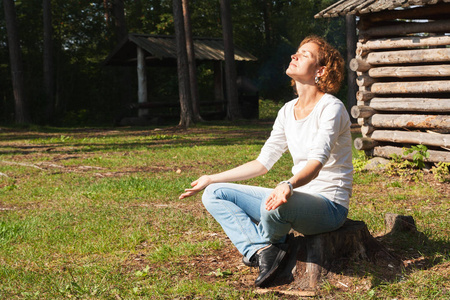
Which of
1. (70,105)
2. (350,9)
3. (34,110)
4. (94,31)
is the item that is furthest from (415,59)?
(94,31)

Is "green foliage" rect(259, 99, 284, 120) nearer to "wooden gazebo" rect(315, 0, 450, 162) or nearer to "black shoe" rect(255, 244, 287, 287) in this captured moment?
"wooden gazebo" rect(315, 0, 450, 162)

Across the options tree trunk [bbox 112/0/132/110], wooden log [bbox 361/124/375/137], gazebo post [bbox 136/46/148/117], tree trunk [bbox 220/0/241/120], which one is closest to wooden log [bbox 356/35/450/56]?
wooden log [bbox 361/124/375/137]

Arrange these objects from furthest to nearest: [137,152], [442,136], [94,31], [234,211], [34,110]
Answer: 1. [94,31]
2. [34,110]
3. [137,152]
4. [442,136]
5. [234,211]

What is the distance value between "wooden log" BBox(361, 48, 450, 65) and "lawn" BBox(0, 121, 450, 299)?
7.05ft

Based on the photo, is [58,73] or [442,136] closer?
[442,136]

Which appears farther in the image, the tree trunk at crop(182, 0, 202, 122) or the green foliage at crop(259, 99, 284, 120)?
the green foliage at crop(259, 99, 284, 120)

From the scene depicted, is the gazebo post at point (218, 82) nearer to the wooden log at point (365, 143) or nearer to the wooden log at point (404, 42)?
the wooden log at point (404, 42)

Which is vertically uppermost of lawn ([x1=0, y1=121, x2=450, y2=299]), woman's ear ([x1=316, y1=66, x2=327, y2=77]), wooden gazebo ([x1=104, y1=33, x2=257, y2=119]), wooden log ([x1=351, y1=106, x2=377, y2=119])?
wooden gazebo ([x1=104, y1=33, x2=257, y2=119])

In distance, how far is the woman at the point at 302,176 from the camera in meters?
3.80

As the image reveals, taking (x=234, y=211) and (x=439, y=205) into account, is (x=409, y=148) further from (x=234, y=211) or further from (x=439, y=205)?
(x=234, y=211)

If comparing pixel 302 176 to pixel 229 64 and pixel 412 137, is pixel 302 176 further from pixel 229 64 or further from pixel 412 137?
pixel 229 64

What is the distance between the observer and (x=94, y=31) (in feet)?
112

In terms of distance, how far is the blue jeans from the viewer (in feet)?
12.4

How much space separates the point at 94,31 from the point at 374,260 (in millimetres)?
32401
